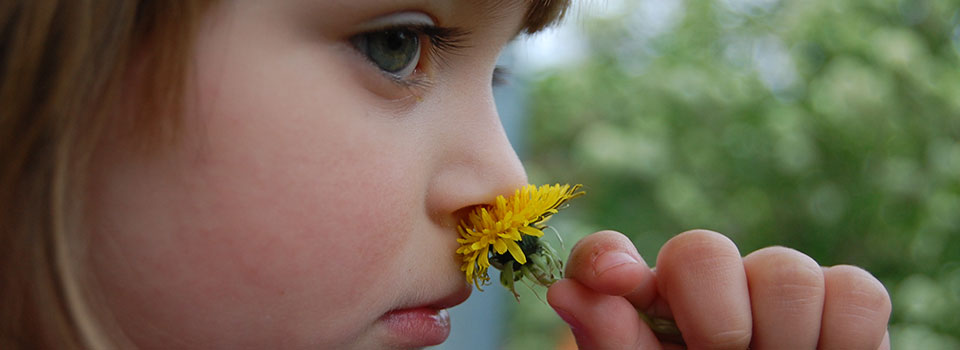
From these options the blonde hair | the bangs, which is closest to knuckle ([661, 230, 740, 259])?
the bangs

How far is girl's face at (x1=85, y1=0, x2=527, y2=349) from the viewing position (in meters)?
0.68

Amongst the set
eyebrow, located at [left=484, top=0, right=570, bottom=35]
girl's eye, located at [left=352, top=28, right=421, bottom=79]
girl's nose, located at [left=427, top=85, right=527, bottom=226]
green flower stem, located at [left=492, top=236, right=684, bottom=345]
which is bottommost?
green flower stem, located at [left=492, top=236, right=684, bottom=345]

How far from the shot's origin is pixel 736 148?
263 cm

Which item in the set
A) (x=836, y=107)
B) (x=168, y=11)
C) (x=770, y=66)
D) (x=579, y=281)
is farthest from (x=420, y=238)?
(x=770, y=66)

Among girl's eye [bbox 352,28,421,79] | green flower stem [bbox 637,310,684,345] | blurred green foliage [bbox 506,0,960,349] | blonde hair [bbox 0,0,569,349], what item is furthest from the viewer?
blurred green foliage [bbox 506,0,960,349]

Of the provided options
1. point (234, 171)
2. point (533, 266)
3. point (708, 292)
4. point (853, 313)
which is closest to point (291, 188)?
point (234, 171)

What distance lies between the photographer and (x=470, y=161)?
85 cm

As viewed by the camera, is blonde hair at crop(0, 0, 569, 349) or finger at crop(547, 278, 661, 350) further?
finger at crop(547, 278, 661, 350)

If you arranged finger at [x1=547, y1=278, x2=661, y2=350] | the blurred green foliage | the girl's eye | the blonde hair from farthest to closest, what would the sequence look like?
the blurred green foliage → finger at [x1=547, y1=278, x2=661, y2=350] → the girl's eye → the blonde hair

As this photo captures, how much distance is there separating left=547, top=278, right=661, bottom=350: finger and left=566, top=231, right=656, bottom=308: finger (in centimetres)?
2

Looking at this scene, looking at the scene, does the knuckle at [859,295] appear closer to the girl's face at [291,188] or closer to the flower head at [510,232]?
the flower head at [510,232]

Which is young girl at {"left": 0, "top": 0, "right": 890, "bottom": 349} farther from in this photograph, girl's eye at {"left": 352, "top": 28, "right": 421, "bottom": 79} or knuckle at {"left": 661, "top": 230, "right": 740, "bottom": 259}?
knuckle at {"left": 661, "top": 230, "right": 740, "bottom": 259}

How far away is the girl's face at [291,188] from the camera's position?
0.68 meters

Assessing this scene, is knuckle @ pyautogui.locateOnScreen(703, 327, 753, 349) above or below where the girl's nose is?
below
